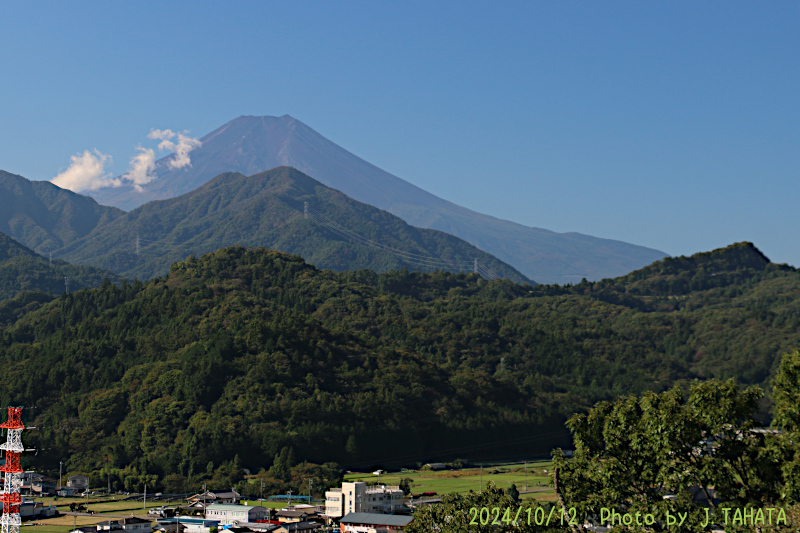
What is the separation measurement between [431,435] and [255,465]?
53.1ft

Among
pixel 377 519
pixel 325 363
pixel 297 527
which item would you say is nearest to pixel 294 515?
pixel 297 527

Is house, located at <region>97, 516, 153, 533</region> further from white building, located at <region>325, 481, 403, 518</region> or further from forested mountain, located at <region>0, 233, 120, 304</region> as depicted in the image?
forested mountain, located at <region>0, 233, 120, 304</region>

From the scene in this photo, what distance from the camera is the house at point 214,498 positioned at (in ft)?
145

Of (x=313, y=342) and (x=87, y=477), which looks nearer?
(x=87, y=477)

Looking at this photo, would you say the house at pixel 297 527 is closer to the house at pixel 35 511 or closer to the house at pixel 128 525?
the house at pixel 128 525

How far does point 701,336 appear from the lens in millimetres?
105562

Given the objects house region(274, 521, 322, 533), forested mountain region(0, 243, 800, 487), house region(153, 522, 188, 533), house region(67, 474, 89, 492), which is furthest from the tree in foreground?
house region(67, 474, 89, 492)

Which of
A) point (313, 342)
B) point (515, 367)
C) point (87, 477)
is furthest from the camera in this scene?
point (515, 367)

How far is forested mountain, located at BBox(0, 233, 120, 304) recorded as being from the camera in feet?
433

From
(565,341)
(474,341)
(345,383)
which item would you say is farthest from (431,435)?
(565,341)

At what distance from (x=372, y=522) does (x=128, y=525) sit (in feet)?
33.3

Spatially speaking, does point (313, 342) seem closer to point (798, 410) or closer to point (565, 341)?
point (565, 341)

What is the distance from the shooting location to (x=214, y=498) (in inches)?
1784

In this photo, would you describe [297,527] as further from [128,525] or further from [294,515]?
[128,525]
